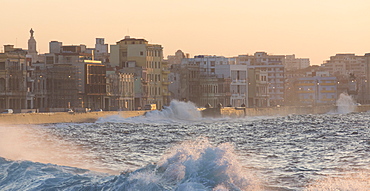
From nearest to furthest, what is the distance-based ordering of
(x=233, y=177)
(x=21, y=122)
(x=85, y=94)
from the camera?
1. (x=233, y=177)
2. (x=21, y=122)
3. (x=85, y=94)

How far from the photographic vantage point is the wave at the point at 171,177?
19719mm

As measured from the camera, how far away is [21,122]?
72.6 metres

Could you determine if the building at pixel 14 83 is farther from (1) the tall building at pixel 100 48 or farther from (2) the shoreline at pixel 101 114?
(1) the tall building at pixel 100 48

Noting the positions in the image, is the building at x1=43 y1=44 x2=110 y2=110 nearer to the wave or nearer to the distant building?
the distant building

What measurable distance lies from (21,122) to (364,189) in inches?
2196

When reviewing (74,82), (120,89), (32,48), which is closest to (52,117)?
(74,82)

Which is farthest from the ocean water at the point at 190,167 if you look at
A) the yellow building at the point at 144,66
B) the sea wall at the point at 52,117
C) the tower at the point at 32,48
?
the tower at the point at 32,48

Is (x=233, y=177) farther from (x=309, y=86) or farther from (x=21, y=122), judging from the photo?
(x=309, y=86)

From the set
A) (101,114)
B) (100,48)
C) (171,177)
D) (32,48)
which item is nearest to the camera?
(171,177)

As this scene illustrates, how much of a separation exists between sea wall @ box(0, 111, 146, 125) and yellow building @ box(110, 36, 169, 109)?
24.9 meters

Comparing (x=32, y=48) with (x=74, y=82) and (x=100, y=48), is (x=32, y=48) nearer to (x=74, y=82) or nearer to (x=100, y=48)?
(x=100, y=48)

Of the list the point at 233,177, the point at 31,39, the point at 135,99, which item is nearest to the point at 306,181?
the point at 233,177

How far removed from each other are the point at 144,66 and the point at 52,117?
1782 inches

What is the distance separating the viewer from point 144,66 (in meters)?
123
